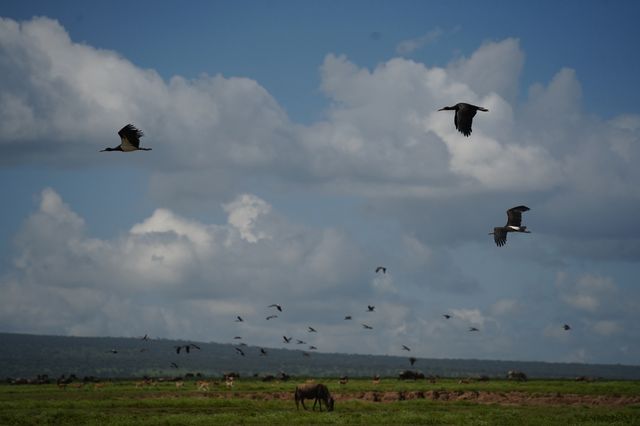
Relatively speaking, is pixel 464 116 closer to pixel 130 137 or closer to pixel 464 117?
pixel 464 117

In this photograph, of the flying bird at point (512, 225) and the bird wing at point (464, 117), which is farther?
the flying bird at point (512, 225)

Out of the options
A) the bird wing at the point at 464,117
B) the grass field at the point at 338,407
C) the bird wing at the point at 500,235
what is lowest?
the grass field at the point at 338,407

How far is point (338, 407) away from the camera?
140ft

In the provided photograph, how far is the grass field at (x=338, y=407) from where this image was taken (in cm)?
3472

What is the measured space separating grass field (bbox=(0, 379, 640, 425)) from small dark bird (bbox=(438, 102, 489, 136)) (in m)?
13.4

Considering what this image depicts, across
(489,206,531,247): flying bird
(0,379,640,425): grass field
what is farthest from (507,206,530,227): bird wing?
(0,379,640,425): grass field

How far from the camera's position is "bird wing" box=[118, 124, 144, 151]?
95.3 feet

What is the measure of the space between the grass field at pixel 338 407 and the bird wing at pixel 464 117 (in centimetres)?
1335

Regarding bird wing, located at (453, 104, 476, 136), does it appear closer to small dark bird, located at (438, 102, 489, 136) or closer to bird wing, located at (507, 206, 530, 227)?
small dark bird, located at (438, 102, 489, 136)

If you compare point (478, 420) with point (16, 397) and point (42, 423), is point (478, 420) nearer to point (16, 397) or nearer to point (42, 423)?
point (42, 423)

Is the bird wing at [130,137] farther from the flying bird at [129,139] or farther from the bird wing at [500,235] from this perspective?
the bird wing at [500,235]

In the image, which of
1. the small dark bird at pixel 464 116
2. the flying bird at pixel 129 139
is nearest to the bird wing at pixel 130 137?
the flying bird at pixel 129 139

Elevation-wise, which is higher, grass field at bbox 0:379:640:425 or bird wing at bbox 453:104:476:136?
bird wing at bbox 453:104:476:136

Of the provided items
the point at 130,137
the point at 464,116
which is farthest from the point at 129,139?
the point at 464,116
